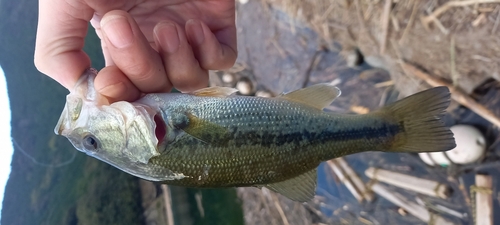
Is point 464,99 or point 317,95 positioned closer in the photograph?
point 317,95

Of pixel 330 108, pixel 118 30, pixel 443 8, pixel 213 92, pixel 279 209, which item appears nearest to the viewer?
pixel 118 30

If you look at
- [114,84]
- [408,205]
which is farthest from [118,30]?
[408,205]

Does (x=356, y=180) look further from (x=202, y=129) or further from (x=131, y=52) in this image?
(x=131, y=52)

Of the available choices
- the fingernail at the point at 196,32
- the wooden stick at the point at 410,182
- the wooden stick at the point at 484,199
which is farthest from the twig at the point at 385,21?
the fingernail at the point at 196,32

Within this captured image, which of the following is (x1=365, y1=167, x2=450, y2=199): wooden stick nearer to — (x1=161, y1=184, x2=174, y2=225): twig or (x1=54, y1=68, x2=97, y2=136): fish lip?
(x1=161, y1=184, x2=174, y2=225): twig

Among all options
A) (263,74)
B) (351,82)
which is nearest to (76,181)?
(263,74)

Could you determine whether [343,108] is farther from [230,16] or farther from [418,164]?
[230,16]
